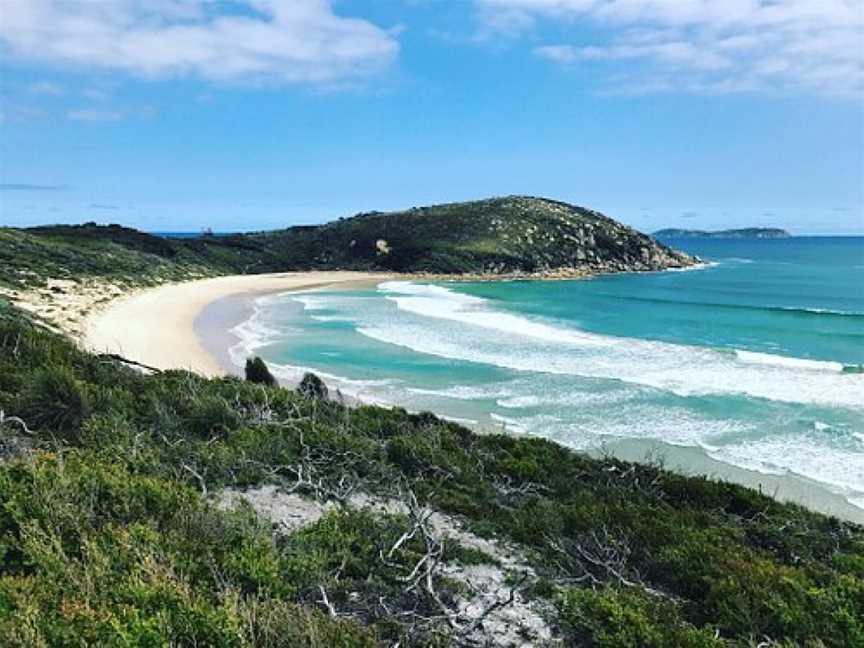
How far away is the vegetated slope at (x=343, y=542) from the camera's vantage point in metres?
4.23

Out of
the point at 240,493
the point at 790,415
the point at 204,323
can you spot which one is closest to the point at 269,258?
the point at 204,323

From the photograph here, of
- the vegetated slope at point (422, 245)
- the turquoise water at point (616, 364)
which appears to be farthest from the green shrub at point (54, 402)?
the vegetated slope at point (422, 245)

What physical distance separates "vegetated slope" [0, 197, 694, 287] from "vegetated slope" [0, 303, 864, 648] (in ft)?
155

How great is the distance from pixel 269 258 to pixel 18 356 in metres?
66.5

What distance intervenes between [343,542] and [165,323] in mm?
29167

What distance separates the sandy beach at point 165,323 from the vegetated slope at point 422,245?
6.26 m

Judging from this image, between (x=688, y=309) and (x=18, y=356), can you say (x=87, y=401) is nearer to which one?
(x=18, y=356)

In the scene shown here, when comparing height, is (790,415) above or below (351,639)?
below

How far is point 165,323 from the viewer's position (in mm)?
32250

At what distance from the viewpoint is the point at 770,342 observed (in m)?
30.5

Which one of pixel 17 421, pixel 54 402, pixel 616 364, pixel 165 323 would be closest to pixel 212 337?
pixel 165 323

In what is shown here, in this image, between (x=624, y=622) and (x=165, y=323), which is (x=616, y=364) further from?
(x=165, y=323)

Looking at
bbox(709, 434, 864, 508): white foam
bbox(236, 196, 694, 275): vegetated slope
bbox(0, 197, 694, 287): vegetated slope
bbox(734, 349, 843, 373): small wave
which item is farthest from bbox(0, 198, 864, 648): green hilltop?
bbox(236, 196, 694, 275): vegetated slope

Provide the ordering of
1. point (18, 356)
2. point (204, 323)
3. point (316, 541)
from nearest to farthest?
1. point (316, 541)
2. point (18, 356)
3. point (204, 323)
